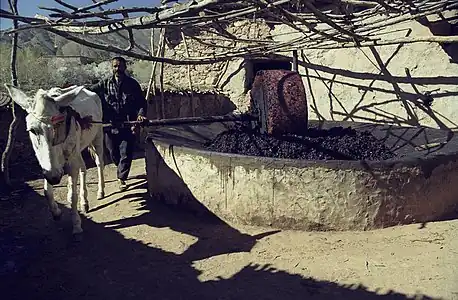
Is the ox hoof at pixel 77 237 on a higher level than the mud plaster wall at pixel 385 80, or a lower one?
lower

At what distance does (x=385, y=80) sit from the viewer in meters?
8.41

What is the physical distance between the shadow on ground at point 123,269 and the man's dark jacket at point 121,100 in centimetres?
207

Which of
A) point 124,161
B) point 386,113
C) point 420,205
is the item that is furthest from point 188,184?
point 386,113

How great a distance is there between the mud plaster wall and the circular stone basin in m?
2.56

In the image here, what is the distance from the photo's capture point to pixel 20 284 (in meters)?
3.86

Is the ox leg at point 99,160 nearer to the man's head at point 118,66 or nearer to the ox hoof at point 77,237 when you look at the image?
the man's head at point 118,66

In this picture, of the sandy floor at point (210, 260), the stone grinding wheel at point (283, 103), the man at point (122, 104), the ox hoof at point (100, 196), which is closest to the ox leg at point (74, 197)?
the sandy floor at point (210, 260)

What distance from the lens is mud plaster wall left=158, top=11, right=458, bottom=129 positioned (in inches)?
302

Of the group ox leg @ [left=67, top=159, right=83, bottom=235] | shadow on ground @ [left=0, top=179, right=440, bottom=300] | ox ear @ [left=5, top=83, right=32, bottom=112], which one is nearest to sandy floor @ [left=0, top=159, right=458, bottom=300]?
shadow on ground @ [left=0, top=179, right=440, bottom=300]

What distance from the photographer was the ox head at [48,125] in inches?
160

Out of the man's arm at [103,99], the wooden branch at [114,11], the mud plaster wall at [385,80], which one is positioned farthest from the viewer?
the mud plaster wall at [385,80]

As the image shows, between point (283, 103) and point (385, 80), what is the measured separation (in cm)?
358

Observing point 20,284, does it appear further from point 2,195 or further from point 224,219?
point 2,195

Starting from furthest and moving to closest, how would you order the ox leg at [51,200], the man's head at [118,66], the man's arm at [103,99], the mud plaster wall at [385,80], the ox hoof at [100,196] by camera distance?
1. the mud plaster wall at [385,80]
2. the man's arm at [103,99]
3. the man's head at [118,66]
4. the ox hoof at [100,196]
5. the ox leg at [51,200]
